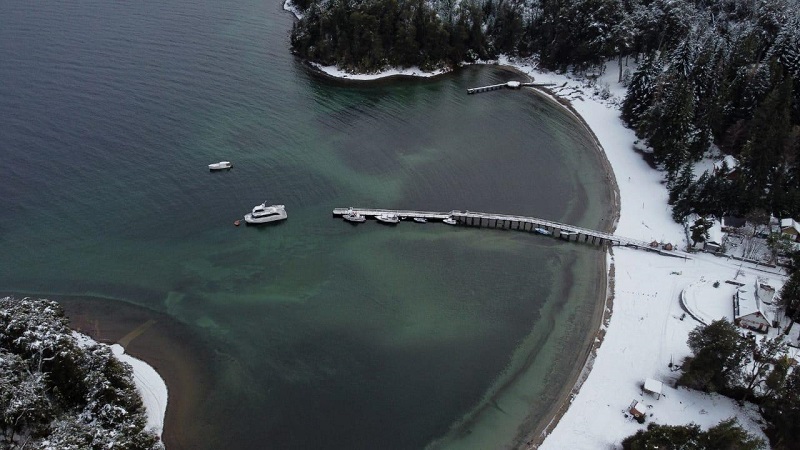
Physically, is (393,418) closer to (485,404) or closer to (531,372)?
(485,404)

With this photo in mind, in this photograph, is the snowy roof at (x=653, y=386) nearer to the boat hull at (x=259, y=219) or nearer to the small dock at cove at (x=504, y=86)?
the boat hull at (x=259, y=219)

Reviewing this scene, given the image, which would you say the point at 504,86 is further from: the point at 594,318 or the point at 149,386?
the point at 149,386

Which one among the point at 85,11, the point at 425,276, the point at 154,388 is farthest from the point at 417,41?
the point at 154,388

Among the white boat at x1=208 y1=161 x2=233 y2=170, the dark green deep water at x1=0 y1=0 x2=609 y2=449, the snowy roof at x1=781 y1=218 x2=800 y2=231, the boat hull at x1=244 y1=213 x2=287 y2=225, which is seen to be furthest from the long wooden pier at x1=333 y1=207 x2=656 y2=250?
the white boat at x1=208 y1=161 x2=233 y2=170

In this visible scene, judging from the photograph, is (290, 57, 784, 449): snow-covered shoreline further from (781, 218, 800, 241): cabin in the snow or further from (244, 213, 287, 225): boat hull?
(244, 213, 287, 225): boat hull

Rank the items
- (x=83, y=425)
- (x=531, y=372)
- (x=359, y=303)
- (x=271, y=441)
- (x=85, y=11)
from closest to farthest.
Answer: (x=83, y=425)
(x=271, y=441)
(x=531, y=372)
(x=359, y=303)
(x=85, y=11)

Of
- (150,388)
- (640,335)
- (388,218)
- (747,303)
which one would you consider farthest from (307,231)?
(747,303)
